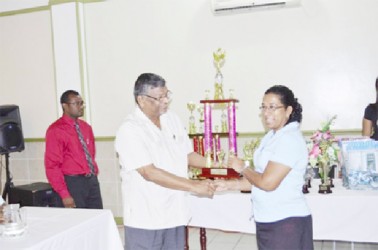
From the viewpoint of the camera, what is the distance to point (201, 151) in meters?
3.29

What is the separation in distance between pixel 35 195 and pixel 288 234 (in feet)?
9.61

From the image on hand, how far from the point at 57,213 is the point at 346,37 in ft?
10.6

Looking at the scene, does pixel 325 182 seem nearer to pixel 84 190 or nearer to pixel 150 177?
pixel 150 177

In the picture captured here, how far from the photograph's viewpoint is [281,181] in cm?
206

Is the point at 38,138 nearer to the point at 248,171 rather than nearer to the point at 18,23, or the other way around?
the point at 18,23

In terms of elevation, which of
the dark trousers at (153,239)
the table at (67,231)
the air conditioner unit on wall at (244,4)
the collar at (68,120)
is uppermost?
the air conditioner unit on wall at (244,4)

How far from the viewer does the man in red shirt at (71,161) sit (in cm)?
356

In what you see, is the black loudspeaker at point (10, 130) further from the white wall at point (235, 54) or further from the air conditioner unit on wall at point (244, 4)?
the air conditioner unit on wall at point (244, 4)

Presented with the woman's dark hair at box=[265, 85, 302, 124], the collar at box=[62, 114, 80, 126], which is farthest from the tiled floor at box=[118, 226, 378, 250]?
the woman's dark hair at box=[265, 85, 302, 124]

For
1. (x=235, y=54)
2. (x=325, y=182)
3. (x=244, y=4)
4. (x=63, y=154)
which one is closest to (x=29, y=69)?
(x=63, y=154)

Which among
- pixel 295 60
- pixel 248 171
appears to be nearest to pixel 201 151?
pixel 248 171

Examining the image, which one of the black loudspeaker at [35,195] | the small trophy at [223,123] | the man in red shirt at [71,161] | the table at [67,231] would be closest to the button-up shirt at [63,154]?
the man in red shirt at [71,161]

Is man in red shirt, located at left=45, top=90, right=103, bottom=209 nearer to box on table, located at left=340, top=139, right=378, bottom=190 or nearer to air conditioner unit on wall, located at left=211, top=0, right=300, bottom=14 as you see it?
air conditioner unit on wall, located at left=211, top=0, right=300, bottom=14

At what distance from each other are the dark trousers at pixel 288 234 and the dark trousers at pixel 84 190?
199 cm
